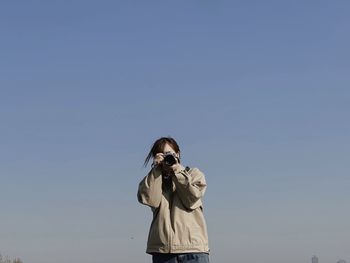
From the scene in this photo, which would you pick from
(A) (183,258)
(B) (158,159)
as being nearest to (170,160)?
(B) (158,159)

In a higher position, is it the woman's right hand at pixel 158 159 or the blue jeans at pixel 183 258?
the woman's right hand at pixel 158 159

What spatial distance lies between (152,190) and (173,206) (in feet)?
0.83

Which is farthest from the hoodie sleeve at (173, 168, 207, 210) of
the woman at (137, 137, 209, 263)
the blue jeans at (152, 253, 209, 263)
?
the blue jeans at (152, 253, 209, 263)

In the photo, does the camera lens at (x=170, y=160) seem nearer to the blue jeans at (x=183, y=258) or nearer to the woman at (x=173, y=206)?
the woman at (x=173, y=206)

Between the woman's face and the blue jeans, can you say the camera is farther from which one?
the blue jeans

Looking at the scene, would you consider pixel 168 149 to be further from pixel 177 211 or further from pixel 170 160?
pixel 177 211

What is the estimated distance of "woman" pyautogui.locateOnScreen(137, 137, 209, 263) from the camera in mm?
5473

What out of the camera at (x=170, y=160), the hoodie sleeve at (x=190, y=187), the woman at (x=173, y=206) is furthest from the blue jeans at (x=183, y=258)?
the camera at (x=170, y=160)

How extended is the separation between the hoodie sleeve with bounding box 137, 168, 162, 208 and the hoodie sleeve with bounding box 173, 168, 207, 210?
0.17 m

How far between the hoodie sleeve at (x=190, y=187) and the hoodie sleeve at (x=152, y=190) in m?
0.17

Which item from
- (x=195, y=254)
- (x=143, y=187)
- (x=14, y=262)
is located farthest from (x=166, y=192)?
(x=14, y=262)

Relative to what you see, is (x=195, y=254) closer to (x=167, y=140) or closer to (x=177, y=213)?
(x=177, y=213)

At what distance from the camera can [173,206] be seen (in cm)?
566

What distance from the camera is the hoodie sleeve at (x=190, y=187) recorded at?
5500mm
